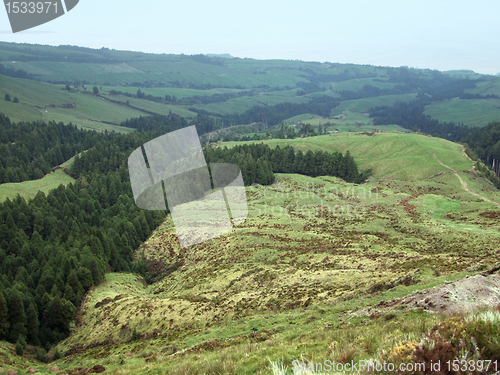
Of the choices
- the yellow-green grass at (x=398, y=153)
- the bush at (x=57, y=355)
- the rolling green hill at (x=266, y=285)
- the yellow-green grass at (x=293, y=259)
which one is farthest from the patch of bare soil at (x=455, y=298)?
the yellow-green grass at (x=398, y=153)

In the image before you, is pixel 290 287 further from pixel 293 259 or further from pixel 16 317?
pixel 16 317

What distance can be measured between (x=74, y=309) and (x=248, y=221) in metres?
35.8

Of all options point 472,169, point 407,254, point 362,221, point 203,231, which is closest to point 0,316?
point 203,231

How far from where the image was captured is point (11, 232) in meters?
102

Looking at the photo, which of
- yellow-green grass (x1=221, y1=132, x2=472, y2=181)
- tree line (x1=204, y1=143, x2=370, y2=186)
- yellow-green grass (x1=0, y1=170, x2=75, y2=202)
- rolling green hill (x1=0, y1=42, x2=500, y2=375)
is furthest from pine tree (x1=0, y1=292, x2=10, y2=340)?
yellow-green grass (x1=221, y1=132, x2=472, y2=181)

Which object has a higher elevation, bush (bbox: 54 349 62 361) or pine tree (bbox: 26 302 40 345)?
bush (bbox: 54 349 62 361)

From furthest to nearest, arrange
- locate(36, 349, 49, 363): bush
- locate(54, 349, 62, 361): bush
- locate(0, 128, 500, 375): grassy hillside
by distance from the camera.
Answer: locate(54, 349, 62, 361): bush
locate(36, 349, 49, 363): bush
locate(0, 128, 500, 375): grassy hillside

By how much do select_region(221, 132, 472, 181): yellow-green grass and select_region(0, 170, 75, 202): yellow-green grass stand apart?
351 ft

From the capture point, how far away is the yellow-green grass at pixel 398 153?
465 ft

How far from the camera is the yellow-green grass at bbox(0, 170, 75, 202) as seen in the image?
143m

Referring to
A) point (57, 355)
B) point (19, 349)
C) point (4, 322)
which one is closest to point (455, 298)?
point (57, 355)

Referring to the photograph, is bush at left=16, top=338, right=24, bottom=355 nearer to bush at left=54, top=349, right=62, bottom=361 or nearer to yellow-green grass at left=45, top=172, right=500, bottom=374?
yellow-green grass at left=45, top=172, right=500, bottom=374

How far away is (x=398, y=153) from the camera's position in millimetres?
169000

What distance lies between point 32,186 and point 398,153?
6359 inches
